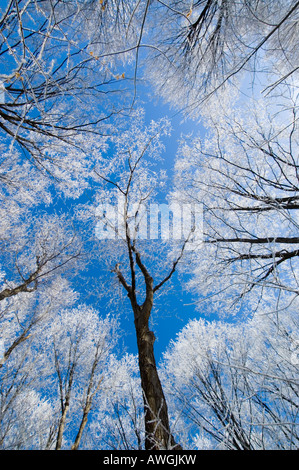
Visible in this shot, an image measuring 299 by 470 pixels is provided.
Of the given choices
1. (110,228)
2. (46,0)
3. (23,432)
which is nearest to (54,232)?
(110,228)

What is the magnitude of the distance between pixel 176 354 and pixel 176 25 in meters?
8.55

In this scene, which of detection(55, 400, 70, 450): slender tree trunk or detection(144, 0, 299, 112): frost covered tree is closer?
detection(144, 0, 299, 112): frost covered tree

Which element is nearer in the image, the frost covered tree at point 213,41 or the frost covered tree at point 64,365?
the frost covered tree at point 213,41

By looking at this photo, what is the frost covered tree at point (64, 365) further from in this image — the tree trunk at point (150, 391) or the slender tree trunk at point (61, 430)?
the tree trunk at point (150, 391)

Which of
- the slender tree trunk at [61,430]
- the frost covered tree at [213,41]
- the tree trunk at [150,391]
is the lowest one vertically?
the slender tree trunk at [61,430]

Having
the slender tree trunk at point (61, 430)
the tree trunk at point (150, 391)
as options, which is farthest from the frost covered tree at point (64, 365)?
the tree trunk at point (150, 391)

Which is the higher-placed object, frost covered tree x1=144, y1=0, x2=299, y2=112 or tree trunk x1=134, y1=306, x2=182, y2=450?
frost covered tree x1=144, y1=0, x2=299, y2=112

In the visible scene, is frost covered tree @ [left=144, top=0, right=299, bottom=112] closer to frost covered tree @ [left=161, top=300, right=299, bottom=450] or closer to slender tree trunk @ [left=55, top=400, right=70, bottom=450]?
frost covered tree @ [left=161, top=300, right=299, bottom=450]

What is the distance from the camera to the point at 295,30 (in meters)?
2.54

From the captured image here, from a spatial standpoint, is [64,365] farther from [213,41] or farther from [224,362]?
[213,41]

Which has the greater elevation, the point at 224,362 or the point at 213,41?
the point at 213,41

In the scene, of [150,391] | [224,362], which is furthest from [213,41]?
[224,362]

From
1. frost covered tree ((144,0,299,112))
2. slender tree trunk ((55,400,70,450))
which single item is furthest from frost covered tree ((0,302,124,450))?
frost covered tree ((144,0,299,112))

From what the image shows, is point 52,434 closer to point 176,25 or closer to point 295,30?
point 176,25
